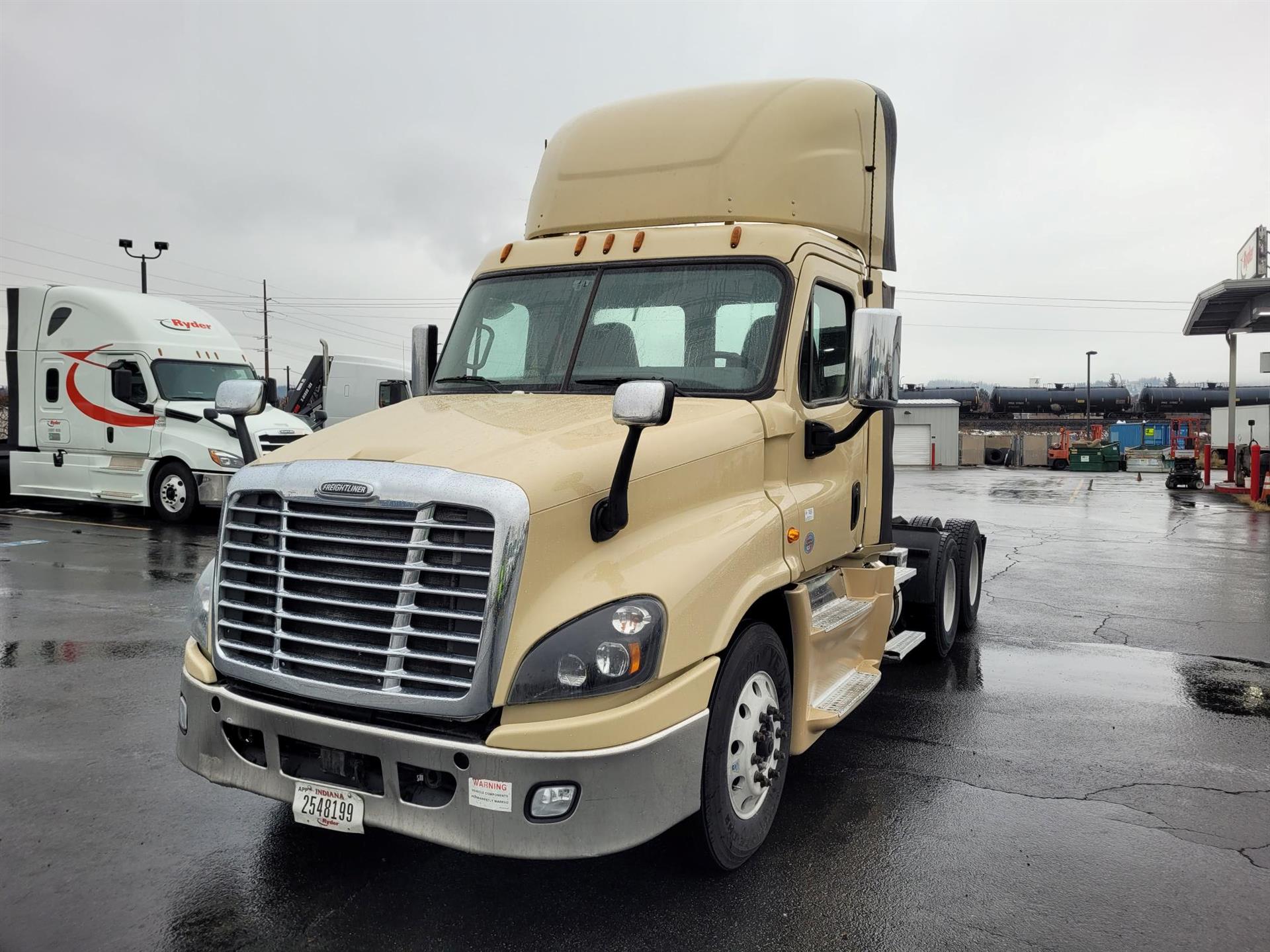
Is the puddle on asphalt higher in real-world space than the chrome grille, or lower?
A: lower

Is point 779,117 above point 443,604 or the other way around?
above

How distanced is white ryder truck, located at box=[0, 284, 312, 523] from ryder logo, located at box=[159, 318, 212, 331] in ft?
0.05

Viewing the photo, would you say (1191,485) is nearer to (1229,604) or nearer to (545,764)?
(1229,604)

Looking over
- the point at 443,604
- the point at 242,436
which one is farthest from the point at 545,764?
the point at 242,436

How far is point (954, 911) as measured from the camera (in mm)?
3576

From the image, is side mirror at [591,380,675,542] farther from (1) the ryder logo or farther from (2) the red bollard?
(2) the red bollard

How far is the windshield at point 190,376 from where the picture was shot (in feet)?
50.9

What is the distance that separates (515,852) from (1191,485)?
2885cm

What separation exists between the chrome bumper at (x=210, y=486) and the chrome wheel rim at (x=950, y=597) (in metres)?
11.4

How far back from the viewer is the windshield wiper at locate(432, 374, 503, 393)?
477 cm

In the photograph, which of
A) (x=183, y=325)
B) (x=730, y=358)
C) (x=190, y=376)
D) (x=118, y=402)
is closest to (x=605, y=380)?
(x=730, y=358)

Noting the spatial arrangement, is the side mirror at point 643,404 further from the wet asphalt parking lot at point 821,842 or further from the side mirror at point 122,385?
the side mirror at point 122,385

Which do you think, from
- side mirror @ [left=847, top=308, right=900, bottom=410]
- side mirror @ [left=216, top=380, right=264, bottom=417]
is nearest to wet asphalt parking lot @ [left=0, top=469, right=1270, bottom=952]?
side mirror @ [left=216, top=380, right=264, bottom=417]

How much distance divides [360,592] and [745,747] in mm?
1630
